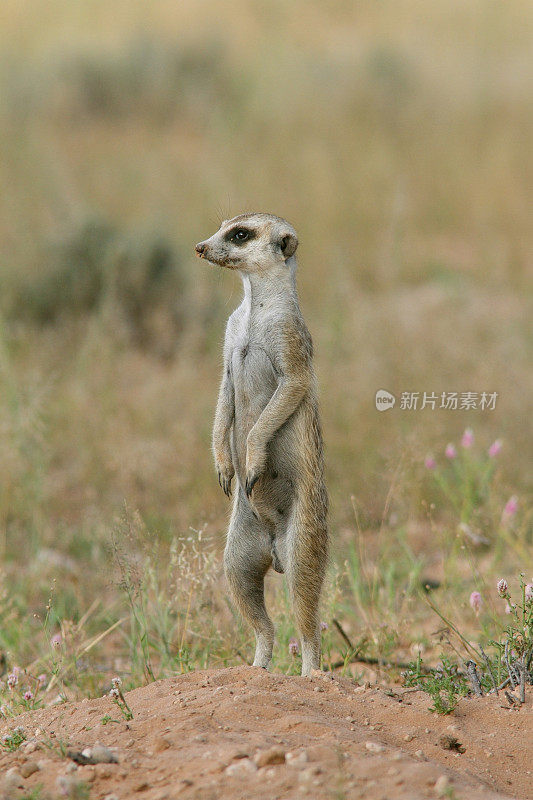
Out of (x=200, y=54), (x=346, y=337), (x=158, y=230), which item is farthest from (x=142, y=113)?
(x=346, y=337)

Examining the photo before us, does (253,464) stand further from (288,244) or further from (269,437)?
(288,244)

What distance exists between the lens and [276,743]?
224 cm

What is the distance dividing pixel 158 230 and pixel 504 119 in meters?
8.65

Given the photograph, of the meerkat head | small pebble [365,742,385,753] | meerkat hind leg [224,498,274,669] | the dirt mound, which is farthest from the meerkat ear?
small pebble [365,742,385,753]

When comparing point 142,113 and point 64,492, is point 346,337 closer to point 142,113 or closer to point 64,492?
point 64,492

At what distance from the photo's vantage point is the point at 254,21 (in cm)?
2291

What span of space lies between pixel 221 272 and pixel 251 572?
44.8 inches

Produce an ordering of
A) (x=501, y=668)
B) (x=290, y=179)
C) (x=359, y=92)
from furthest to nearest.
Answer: (x=359, y=92) → (x=290, y=179) → (x=501, y=668)

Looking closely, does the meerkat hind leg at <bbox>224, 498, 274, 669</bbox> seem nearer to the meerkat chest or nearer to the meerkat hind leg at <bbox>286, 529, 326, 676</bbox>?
the meerkat hind leg at <bbox>286, 529, 326, 676</bbox>

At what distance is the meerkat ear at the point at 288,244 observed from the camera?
10.5ft

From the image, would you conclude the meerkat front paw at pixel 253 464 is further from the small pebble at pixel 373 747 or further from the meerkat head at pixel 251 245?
the small pebble at pixel 373 747

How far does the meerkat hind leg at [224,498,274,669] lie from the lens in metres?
3.17

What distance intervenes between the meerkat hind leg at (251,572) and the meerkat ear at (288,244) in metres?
0.91

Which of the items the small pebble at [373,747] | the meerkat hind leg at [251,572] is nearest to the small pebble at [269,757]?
the small pebble at [373,747]
